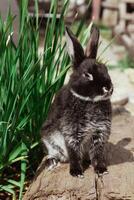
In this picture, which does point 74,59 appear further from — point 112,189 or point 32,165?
point 32,165

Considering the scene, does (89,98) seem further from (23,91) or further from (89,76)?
(23,91)

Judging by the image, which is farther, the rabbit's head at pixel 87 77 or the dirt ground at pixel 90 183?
the dirt ground at pixel 90 183

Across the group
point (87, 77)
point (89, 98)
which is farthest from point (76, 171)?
point (87, 77)

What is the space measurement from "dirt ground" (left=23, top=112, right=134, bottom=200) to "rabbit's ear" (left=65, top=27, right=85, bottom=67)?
0.76m

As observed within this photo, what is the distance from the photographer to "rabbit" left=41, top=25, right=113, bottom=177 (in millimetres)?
3982

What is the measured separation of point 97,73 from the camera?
396 cm

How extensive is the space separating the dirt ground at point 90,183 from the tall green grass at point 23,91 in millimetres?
230

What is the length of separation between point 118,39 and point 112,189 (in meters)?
6.98

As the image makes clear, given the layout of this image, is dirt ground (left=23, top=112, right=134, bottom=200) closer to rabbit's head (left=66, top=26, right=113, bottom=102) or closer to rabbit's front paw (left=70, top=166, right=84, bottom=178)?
rabbit's front paw (left=70, top=166, right=84, bottom=178)

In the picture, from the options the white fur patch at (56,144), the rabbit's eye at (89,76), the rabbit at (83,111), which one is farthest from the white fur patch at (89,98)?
the white fur patch at (56,144)

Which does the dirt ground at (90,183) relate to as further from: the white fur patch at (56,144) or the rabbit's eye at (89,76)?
the rabbit's eye at (89,76)

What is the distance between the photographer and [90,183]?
414 cm

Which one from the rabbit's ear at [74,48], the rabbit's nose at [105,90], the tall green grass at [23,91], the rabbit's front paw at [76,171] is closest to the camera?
the rabbit's nose at [105,90]

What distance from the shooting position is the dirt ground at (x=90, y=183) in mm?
4102
